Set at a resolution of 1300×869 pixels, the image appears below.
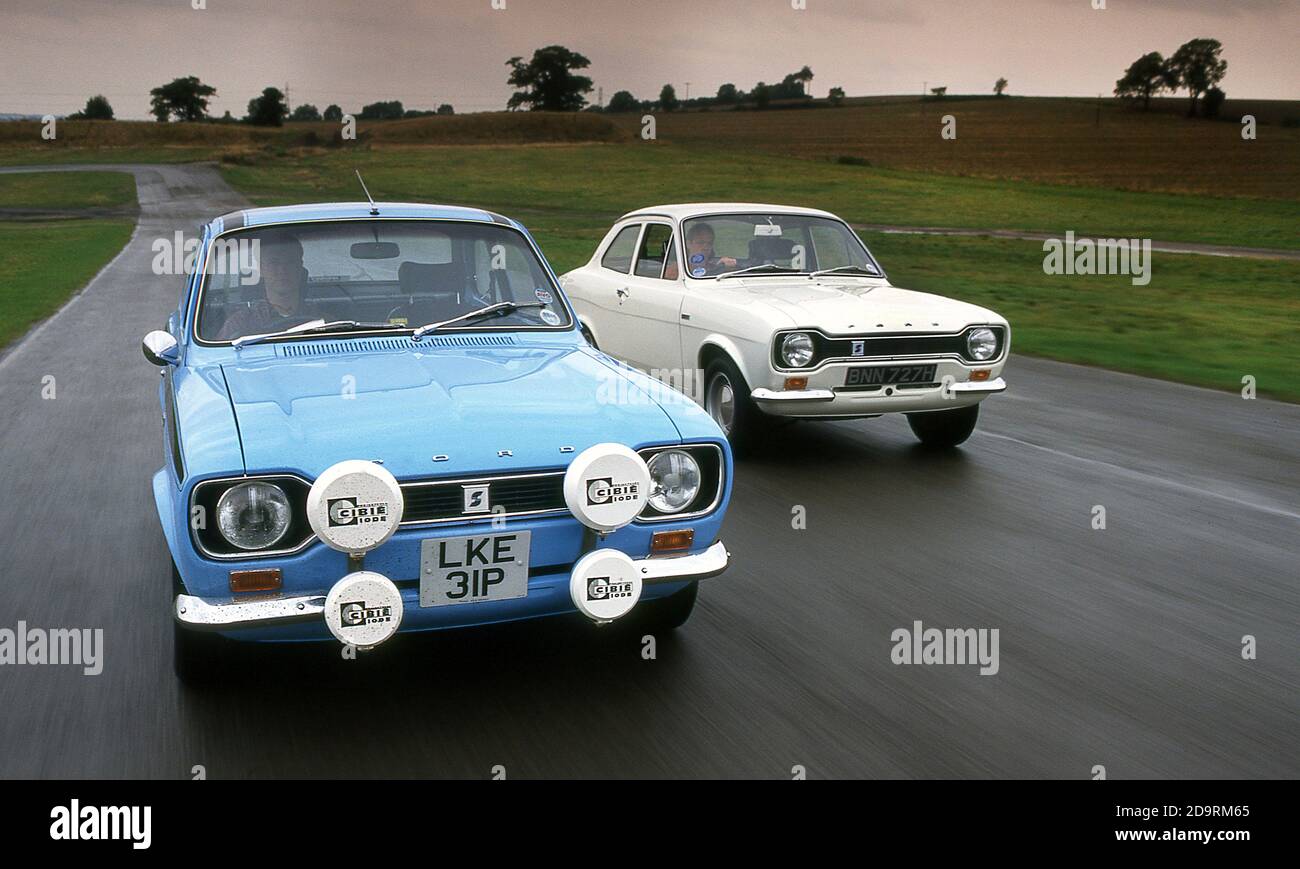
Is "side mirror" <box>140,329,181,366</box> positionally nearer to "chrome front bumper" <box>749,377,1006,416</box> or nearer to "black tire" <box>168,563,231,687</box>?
"black tire" <box>168,563,231,687</box>

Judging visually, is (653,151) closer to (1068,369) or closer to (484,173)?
(484,173)

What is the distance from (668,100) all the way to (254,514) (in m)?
114

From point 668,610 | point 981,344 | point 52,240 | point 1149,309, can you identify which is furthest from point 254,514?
point 52,240

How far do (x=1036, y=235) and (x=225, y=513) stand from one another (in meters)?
37.3

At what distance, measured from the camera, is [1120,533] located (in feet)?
19.4

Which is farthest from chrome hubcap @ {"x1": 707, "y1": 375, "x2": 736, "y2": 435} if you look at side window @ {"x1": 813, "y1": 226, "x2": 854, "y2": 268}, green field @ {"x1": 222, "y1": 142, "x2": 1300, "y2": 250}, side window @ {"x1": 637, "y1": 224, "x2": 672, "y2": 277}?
green field @ {"x1": 222, "y1": 142, "x2": 1300, "y2": 250}

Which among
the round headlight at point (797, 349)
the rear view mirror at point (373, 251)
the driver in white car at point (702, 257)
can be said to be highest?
the driver in white car at point (702, 257)

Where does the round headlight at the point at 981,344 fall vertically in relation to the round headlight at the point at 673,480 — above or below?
above

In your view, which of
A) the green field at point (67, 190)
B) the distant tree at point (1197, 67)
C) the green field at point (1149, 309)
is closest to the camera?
the green field at point (1149, 309)

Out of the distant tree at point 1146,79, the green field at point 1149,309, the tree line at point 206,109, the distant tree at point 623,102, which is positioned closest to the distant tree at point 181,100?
the tree line at point 206,109

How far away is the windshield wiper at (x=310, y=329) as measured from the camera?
4766mm

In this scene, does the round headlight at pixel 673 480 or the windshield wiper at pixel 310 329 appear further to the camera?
the windshield wiper at pixel 310 329

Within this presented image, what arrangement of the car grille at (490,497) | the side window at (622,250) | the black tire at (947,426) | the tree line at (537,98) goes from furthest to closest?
1. the tree line at (537,98)
2. the side window at (622,250)
3. the black tire at (947,426)
4. the car grille at (490,497)

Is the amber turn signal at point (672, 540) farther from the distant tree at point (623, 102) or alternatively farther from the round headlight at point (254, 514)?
the distant tree at point (623, 102)
